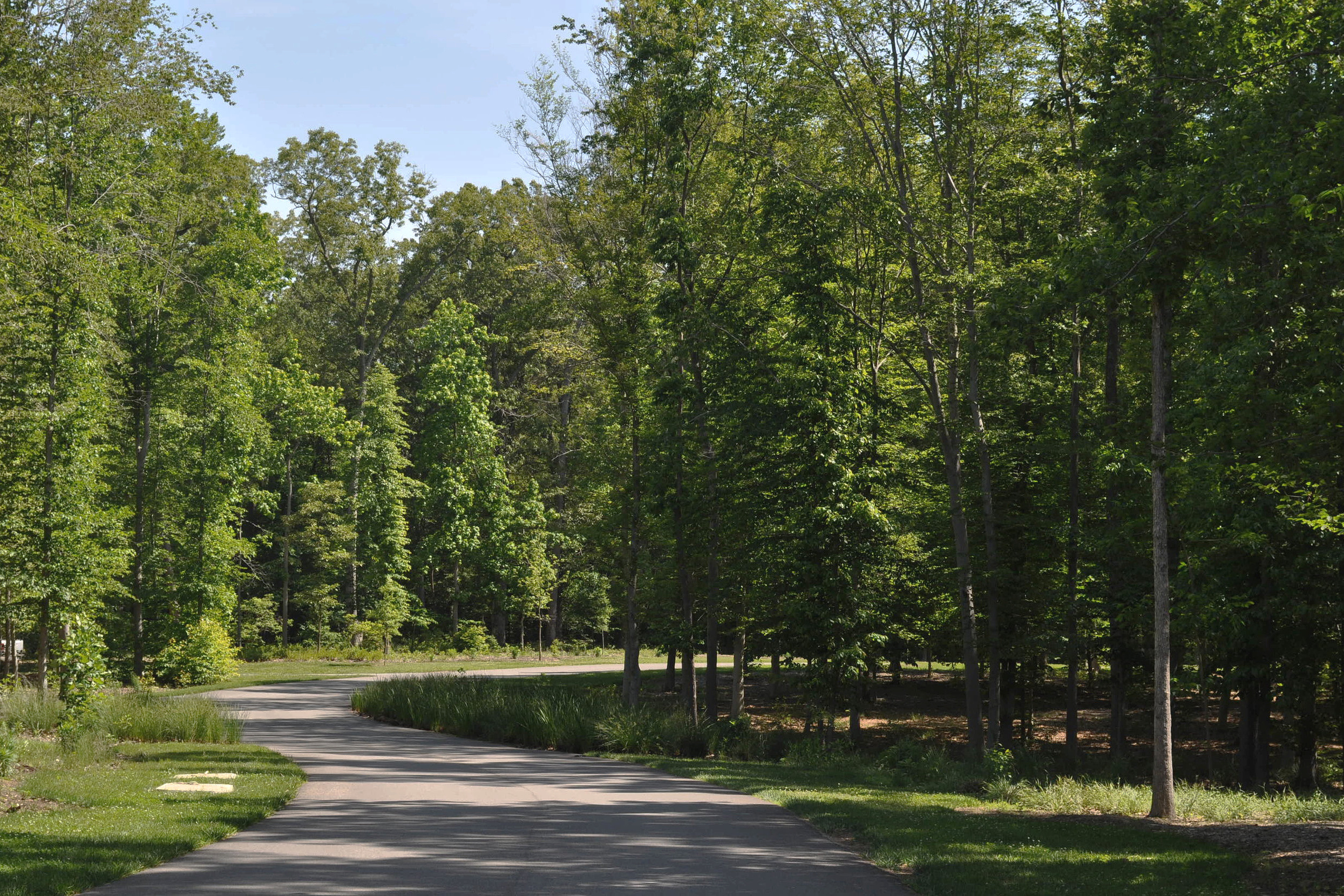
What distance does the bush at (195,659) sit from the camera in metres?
31.9

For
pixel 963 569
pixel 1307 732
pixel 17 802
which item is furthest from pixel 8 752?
pixel 1307 732

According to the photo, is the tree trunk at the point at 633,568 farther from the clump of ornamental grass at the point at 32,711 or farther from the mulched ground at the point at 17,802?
the mulched ground at the point at 17,802

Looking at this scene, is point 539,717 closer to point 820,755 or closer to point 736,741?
point 736,741

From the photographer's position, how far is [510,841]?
10289mm

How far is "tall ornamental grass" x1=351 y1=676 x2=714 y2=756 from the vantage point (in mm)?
19406

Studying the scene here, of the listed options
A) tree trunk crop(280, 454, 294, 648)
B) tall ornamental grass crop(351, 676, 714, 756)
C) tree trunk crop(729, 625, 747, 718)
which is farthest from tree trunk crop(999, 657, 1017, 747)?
tree trunk crop(280, 454, 294, 648)

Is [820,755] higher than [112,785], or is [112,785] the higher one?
[112,785]

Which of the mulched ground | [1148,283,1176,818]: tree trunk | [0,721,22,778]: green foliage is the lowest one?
the mulched ground

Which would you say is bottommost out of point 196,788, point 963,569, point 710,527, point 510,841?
point 196,788

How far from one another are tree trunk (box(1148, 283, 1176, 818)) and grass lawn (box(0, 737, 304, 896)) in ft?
34.7

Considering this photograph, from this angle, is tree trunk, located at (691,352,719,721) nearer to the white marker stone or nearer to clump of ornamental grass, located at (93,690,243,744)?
clump of ornamental grass, located at (93,690,243,744)

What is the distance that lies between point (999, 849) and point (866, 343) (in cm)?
1626

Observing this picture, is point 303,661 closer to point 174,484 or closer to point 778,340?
point 174,484

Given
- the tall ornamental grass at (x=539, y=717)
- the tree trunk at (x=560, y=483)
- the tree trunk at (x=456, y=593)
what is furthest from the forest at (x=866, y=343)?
the tree trunk at (x=456, y=593)
